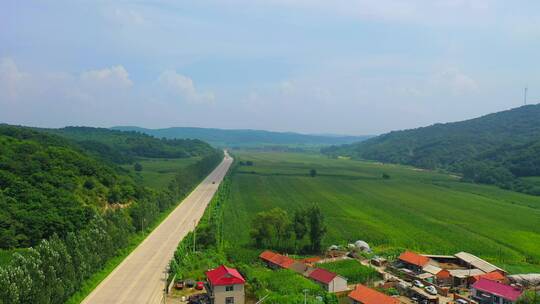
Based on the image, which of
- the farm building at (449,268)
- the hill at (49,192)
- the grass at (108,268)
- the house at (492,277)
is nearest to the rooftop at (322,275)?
→ the farm building at (449,268)

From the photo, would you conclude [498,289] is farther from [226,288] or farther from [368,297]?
[226,288]

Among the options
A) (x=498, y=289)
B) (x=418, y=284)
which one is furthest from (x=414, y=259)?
(x=498, y=289)

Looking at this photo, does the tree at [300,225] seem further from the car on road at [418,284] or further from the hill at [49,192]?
the hill at [49,192]

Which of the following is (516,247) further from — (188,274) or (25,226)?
(25,226)

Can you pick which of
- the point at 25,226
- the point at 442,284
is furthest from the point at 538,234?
the point at 25,226

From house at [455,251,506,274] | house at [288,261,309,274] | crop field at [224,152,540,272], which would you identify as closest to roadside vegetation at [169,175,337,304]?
house at [288,261,309,274]
